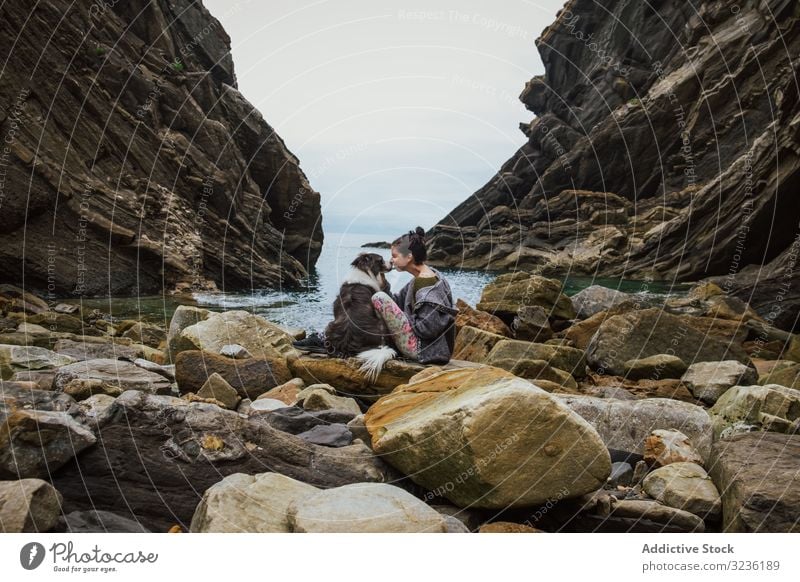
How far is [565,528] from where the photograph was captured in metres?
3.83

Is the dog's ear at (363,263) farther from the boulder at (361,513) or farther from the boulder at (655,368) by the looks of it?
the boulder at (655,368)

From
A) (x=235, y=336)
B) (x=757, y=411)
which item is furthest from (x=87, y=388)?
(x=757, y=411)

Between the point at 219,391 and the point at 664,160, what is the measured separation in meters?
58.4

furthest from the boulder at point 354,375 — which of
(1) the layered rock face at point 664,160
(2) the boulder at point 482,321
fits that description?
(1) the layered rock face at point 664,160

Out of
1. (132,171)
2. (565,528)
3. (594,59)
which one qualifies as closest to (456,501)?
(565,528)

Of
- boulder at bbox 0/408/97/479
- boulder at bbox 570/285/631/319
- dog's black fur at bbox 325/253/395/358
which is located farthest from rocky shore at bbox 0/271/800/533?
boulder at bbox 570/285/631/319

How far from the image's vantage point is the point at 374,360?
6.26m

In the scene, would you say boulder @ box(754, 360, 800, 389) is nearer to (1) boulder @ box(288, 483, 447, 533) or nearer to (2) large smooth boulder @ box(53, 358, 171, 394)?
(1) boulder @ box(288, 483, 447, 533)

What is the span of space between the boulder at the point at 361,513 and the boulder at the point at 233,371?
11.7ft

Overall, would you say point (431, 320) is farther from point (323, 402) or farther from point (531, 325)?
point (531, 325)

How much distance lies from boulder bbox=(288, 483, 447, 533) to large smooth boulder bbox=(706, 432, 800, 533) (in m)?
2.14

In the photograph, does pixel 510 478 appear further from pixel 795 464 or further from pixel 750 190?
pixel 750 190

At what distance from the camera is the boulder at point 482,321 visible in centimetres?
1262

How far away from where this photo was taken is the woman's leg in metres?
6.27
